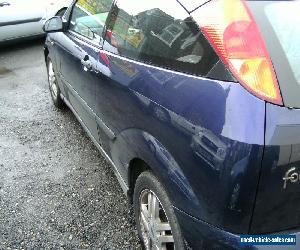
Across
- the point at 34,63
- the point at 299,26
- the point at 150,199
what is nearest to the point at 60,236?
the point at 150,199

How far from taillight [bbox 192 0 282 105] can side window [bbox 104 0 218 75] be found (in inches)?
2.7

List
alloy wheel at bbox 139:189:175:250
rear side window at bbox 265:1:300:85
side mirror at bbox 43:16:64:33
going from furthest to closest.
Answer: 1. side mirror at bbox 43:16:64:33
2. alloy wheel at bbox 139:189:175:250
3. rear side window at bbox 265:1:300:85

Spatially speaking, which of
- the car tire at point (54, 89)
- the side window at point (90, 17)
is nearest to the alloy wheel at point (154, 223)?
the side window at point (90, 17)

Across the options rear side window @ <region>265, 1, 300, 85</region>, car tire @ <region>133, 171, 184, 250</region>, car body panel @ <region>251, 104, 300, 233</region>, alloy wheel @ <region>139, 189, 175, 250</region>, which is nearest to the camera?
car body panel @ <region>251, 104, 300, 233</region>

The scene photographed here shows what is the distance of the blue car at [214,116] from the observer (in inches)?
60.5

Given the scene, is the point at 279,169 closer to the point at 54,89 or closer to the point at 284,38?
the point at 284,38

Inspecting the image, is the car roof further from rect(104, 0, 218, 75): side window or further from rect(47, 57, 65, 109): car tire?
rect(47, 57, 65, 109): car tire

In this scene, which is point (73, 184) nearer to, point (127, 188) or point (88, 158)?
point (88, 158)

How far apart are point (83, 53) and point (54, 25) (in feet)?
2.76

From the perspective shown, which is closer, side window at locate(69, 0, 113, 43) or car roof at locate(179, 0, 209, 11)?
car roof at locate(179, 0, 209, 11)

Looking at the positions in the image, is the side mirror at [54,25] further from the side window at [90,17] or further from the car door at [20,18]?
the car door at [20,18]

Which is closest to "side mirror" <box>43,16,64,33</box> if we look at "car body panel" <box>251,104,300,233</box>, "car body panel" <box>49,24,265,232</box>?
"car body panel" <box>49,24,265,232</box>

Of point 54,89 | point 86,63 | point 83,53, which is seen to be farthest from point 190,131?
point 54,89

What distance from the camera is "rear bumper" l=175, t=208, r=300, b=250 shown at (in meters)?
1.65
